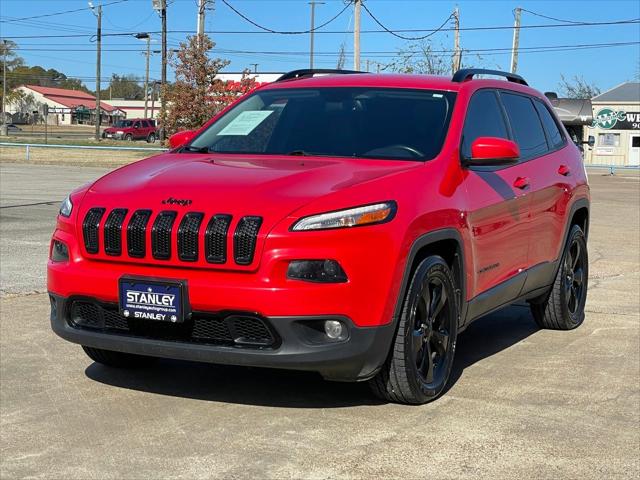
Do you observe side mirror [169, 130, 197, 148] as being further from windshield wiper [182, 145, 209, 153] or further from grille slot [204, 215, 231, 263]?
grille slot [204, 215, 231, 263]

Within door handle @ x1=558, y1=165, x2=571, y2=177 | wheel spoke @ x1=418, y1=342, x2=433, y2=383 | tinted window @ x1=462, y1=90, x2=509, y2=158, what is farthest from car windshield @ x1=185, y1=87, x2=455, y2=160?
door handle @ x1=558, y1=165, x2=571, y2=177

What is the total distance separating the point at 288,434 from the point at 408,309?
87 cm

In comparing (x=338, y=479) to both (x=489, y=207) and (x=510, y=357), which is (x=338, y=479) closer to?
(x=489, y=207)

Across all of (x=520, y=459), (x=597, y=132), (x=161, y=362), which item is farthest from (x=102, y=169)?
(x=597, y=132)

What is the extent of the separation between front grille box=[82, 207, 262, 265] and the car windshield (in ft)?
4.03

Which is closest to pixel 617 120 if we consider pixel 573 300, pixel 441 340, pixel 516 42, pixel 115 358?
pixel 516 42

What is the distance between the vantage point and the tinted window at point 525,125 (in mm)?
6574

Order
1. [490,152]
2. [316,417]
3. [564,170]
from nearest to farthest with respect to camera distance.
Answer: [316,417]
[490,152]
[564,170]

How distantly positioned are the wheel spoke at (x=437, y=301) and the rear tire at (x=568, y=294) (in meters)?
2.26

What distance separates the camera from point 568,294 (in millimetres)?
7352

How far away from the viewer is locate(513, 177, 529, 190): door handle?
6.15m

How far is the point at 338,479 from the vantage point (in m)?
3.94

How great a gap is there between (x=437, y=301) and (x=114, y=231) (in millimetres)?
1763

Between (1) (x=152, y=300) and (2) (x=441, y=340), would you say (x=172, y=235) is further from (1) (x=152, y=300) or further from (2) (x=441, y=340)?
(2) (x=441, y=340)
